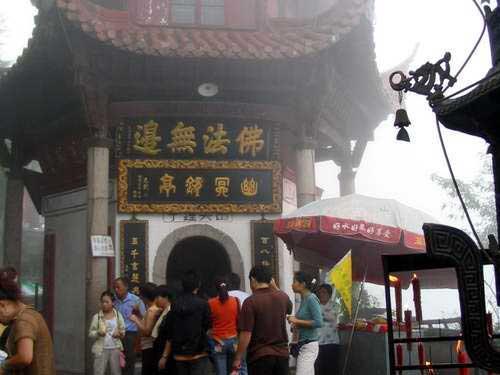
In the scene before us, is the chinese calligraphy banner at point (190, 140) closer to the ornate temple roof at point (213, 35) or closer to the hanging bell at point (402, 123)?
→ the ornate temple roof at point (213, 35)

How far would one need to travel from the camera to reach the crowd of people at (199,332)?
12.4 feet

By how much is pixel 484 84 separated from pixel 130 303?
5906mm

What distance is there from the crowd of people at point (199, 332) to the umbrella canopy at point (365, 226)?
28.7 inches

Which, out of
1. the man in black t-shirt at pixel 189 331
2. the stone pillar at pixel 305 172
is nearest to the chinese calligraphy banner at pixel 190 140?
the stone pillar at pixel 305 172

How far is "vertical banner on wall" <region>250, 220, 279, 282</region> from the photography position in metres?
10.2

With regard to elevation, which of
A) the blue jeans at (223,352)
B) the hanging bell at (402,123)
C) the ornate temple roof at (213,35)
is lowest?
the blue jeans at (223,352)

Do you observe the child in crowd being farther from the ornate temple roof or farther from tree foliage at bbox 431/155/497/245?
tree foliage at bbox 431/155/497/245

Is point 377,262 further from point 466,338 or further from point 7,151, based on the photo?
point 7,151

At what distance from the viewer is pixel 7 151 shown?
1245 cm

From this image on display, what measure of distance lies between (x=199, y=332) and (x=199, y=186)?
474 centimetres

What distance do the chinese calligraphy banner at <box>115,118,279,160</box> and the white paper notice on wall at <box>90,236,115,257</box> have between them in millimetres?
1475

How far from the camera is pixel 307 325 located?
6.02 m

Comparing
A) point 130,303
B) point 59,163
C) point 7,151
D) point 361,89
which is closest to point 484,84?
point 130,303

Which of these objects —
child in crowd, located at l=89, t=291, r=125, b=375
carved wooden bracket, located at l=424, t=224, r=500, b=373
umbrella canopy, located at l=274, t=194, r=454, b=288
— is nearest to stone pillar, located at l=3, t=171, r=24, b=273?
child in crowd, located at l=89, t=291, r=125, b=375
